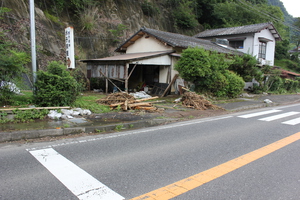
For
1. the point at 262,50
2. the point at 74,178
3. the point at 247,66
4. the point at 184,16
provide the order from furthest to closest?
the point at 184,16 → the point at 262,50 → the point at 247,66 → the point at 74,178

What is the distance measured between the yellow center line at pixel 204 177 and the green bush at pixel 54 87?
6208mm

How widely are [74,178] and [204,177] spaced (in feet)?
7.34

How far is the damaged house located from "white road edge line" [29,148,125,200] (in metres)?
8.37

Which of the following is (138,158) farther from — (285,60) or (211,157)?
(285,60)

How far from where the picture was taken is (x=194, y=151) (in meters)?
5.29

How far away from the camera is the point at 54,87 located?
8.30 metres

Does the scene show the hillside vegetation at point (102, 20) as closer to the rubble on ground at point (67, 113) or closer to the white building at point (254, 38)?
the rubble on ground at point (67, 113)

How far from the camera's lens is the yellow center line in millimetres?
3334

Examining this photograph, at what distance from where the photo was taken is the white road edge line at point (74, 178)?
3259 mm

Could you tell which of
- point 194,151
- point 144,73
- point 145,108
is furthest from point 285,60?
point 194,151

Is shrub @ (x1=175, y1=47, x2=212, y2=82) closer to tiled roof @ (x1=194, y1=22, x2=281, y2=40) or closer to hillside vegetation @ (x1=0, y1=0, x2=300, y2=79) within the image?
hillside vegetation @ (x1=0, y1=0, x2=300, y2=79)

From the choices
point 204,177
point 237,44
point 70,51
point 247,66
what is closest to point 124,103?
point 70,51

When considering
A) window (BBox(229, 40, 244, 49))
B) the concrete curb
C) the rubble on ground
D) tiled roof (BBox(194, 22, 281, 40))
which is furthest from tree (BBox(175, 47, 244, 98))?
window (BBox(229, 40, 244, 49))

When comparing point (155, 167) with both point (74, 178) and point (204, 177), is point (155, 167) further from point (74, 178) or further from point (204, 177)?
point (74, 178)
